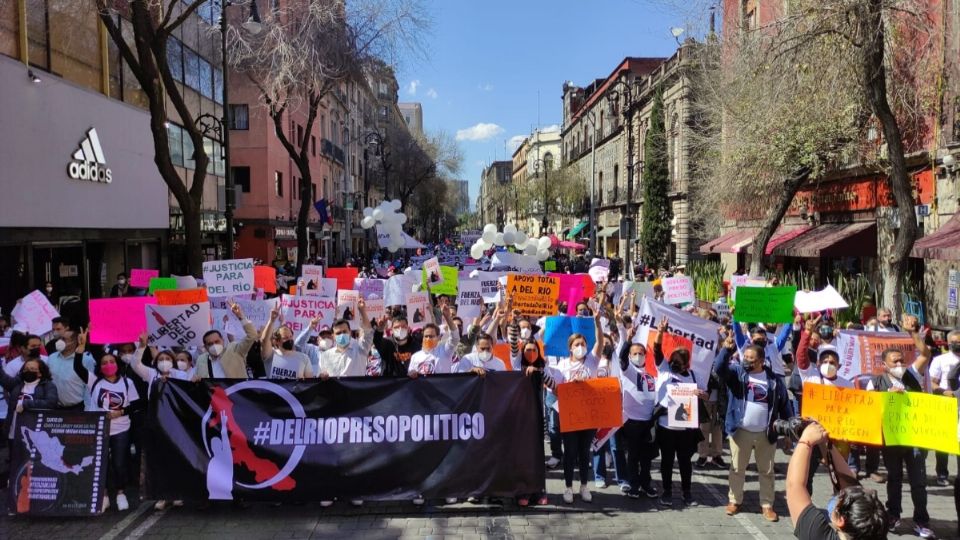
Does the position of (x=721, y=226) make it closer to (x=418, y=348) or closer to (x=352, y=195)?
(x=418, y=348)

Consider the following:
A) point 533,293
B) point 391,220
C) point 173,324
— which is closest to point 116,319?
point 173,324

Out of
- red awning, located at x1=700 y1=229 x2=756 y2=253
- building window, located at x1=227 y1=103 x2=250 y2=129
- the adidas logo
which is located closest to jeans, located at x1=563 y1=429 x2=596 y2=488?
the adidas logo

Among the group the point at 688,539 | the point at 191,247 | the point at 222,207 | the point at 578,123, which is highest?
the point at 578,123

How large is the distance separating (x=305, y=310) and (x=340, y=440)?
154 inches

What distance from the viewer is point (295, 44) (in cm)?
1780

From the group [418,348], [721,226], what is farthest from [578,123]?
[418,348]

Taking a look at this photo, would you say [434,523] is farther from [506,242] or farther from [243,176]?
[243,176]

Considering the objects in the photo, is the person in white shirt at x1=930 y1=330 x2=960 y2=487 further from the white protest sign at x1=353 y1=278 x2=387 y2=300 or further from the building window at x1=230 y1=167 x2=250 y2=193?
the building window at x1=230 y1=167 x2=250 y2=193

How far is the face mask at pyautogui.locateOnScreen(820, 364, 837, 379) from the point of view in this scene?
790cm

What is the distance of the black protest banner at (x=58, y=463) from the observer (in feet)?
21.5

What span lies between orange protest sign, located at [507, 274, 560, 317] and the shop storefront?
1063cm

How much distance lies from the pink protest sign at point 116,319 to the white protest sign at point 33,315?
1.89m

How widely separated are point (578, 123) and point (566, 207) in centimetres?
1442

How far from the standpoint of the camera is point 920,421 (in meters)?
6.25
